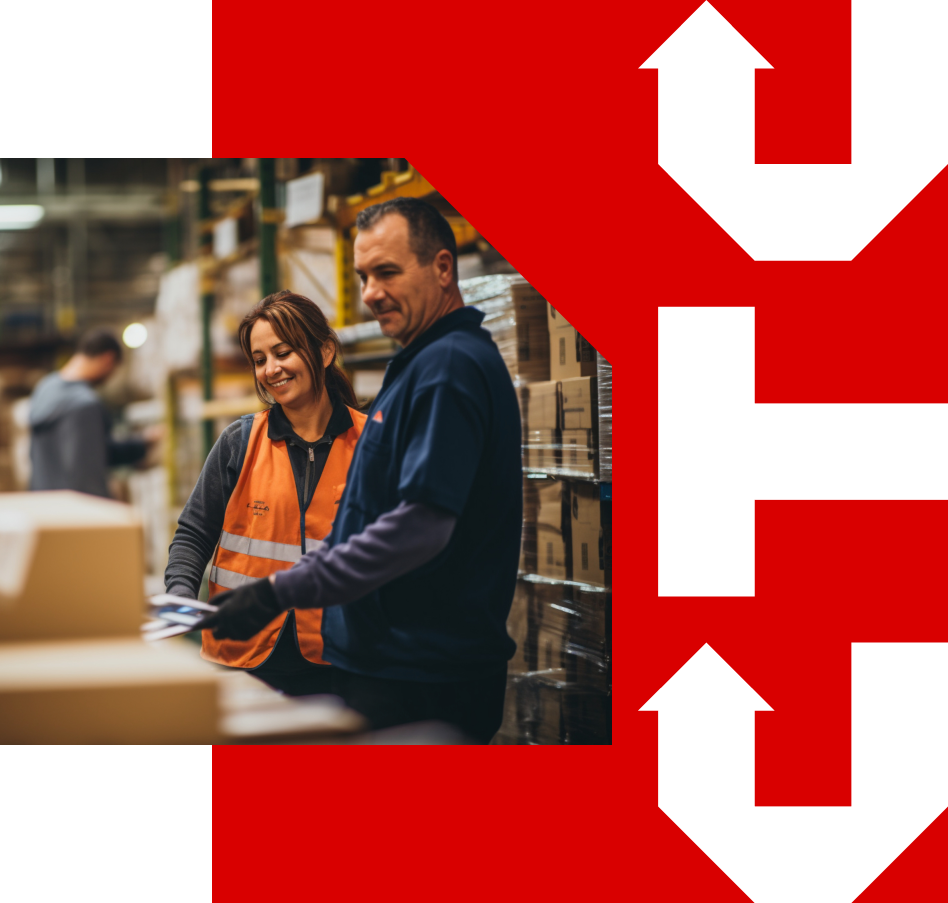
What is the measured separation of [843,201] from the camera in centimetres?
211

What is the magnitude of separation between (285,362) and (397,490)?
40 centimetres

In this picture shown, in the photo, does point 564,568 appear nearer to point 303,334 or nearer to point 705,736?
point 705,736

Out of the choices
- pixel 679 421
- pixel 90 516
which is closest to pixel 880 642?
pixel 679 421

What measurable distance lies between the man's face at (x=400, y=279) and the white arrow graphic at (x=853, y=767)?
993 millimetres

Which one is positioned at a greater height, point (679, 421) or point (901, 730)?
point (679, 421)

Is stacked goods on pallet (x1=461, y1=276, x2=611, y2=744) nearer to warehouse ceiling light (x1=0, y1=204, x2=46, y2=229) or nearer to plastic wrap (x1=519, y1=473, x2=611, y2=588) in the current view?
plastic wrap (x1=519, y1=473, x2=611, y2=588)

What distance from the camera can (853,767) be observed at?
6.91 ft

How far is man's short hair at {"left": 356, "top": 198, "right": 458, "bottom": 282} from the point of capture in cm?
199

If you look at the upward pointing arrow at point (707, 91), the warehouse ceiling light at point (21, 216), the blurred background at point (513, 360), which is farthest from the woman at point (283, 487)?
the warehouse ceiling light at point (21, 216)

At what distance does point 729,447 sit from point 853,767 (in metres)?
0.79

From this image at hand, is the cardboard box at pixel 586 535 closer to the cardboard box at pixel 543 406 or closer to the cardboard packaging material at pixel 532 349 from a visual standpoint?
the cardboard box at pixel 543 406

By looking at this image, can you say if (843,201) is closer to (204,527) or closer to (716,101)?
(716,101)

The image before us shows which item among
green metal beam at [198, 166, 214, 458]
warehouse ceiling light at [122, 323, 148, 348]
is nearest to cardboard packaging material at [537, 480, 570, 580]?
green metal beam at [198, 166, 214, 458]

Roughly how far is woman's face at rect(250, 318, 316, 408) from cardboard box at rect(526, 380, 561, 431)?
51 centimetres
